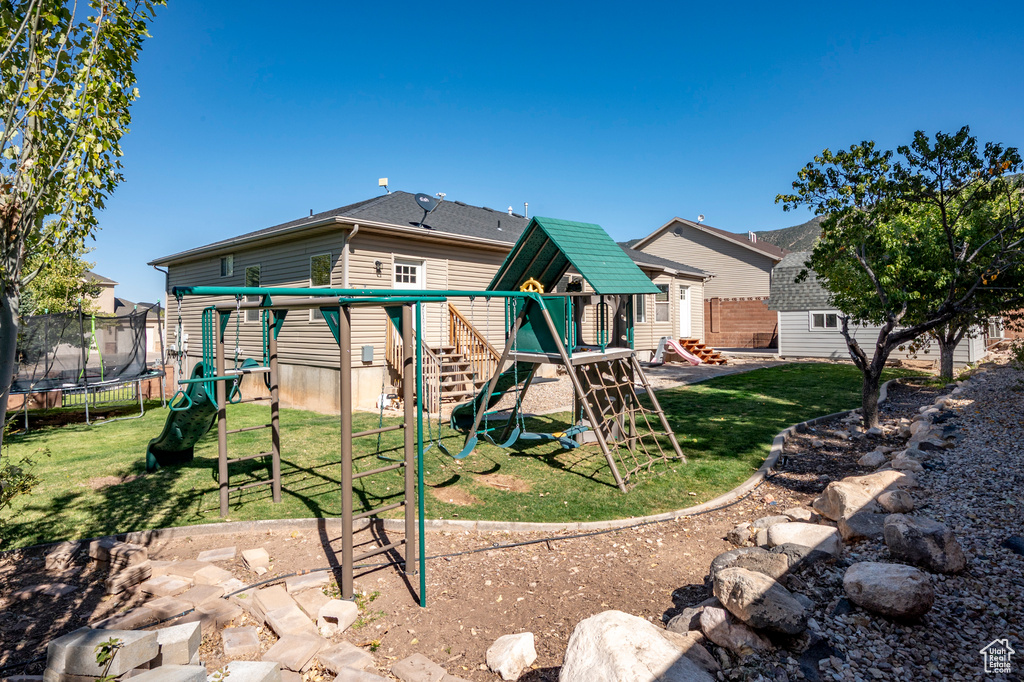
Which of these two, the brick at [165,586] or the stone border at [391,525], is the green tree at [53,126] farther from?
the stone border at [391,525]

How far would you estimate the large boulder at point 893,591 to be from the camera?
351 centimetres

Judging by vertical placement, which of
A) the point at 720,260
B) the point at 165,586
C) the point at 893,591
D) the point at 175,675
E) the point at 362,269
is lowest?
the point at 165,586

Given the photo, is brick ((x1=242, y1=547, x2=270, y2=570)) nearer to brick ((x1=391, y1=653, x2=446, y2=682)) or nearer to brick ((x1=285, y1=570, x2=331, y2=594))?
brick ((x1=285, y1=570, x2=331, y2=594))

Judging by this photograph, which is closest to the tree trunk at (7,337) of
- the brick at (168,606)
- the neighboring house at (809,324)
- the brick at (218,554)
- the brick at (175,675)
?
the brick at (175,675)

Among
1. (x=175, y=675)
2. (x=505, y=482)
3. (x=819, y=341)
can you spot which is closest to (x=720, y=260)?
(x=819, y=341)

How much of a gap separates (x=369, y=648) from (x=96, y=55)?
421 cm

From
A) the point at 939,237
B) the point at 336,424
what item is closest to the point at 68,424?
the point at 336,424

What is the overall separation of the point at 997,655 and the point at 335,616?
4244mm

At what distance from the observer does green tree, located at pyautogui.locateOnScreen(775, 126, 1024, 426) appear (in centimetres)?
823

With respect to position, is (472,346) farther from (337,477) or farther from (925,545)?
(925,545)

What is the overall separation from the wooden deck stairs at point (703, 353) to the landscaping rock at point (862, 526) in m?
18.4

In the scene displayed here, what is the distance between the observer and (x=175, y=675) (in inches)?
118

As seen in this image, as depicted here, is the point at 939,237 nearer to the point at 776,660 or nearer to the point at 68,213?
the point at 776,660

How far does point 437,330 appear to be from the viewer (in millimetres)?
15195
